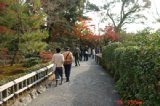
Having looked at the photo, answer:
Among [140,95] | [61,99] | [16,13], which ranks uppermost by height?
[16,13]

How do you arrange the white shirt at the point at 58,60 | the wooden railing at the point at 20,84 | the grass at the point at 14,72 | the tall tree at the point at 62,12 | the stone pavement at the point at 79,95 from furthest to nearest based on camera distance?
1. the tall tree at the point at 62,12
2. the white shirt at the point at 58,60
3. the grass at the point at 14,72
4. the stone pavement at the point at 79,95
5. the wooden railing at the point at 20,84

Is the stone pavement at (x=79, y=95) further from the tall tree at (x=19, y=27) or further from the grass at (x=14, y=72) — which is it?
the tall tree at (x=19, y=27)

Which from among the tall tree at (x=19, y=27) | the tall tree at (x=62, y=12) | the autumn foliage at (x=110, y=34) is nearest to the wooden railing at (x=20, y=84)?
the tall tree at (x=19, y=27)

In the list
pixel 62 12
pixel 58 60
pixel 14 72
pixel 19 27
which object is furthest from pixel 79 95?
pixel 62 12

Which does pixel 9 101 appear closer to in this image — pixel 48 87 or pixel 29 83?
pixel 29 83

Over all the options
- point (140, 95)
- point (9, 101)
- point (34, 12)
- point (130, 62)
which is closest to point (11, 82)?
point (9, 101)

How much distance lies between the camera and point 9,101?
9648 mm

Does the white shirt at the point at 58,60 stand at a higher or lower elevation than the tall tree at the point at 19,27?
lower

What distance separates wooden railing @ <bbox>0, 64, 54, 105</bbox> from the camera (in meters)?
9.33

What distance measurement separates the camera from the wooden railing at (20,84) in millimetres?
9332

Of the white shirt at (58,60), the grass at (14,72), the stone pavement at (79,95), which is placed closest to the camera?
the stone pavement at (79,95)

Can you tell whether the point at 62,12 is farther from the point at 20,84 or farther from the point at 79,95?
the point at 20,84

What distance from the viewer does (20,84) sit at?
11156 millimetres

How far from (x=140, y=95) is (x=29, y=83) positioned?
5.94 m
